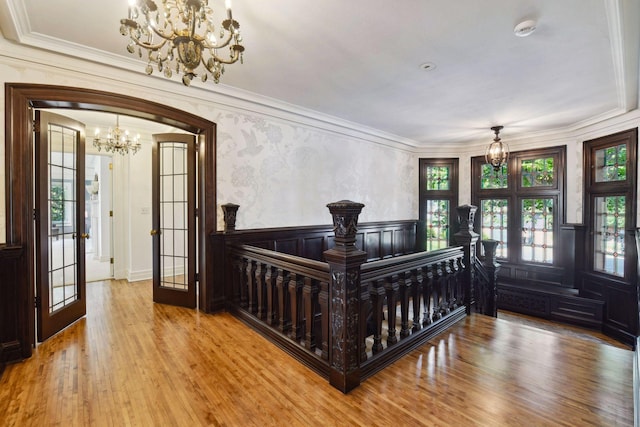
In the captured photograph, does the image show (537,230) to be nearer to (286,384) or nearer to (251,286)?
(251,286)

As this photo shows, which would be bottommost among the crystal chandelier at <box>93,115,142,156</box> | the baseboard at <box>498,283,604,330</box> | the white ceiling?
the baseboard at <box>498,283,604,330</box>

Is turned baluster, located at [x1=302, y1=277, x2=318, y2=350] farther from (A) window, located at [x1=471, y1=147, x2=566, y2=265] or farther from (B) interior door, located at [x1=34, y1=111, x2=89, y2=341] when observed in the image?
(A) window, located at [x1=471, y1=147, x2=566, y2=265]

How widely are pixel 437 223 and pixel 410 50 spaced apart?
487cm

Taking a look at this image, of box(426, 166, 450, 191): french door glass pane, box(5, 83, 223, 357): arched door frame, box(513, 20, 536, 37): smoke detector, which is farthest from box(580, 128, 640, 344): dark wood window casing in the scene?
box(5, 83, 223, 357): arched door frame

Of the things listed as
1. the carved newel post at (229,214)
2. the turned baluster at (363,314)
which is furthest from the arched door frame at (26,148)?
the turned baluster at (363,314)

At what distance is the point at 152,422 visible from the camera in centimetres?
178

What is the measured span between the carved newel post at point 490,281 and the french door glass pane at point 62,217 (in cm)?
491

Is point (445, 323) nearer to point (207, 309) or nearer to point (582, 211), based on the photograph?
point (207, 309)

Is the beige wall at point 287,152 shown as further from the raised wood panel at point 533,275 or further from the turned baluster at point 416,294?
the turned baluster at point 416,294

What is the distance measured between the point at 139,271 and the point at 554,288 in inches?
295

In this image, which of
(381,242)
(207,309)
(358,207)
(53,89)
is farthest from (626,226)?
(53,89)

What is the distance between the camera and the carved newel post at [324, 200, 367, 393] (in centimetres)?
210

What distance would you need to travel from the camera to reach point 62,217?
305cm

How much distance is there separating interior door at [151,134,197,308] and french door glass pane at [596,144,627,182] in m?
6.37
